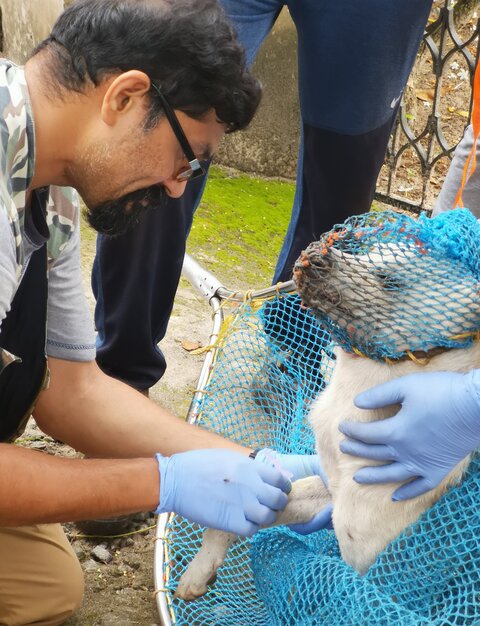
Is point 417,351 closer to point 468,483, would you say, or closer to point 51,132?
point 468,483

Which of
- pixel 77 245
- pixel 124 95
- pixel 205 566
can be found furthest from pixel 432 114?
pixel 205 566

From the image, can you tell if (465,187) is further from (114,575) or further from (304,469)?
(114,575)

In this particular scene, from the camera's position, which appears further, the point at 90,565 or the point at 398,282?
the point at 90,565

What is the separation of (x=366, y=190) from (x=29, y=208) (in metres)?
1.43

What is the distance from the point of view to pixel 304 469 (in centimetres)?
194

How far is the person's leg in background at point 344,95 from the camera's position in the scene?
2.45 metres

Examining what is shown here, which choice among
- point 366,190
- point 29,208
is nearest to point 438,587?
point 29,208

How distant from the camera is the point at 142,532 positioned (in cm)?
230

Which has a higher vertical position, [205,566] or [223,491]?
[223,491]

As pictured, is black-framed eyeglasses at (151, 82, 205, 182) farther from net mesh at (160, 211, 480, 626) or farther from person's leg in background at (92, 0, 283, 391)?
person's leg in background at (92, 0, 283, 391)

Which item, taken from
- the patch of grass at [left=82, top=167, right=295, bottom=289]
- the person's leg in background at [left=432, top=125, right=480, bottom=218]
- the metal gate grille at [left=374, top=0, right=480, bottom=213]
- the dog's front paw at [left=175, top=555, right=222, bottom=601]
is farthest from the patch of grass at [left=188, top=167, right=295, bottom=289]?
the dog's front paw at [left=175, top=555, right=222, bottom=601]

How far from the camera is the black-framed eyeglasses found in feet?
5.16

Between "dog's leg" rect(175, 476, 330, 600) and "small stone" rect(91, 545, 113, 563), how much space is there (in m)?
0.53

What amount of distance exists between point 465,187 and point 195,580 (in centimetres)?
179
